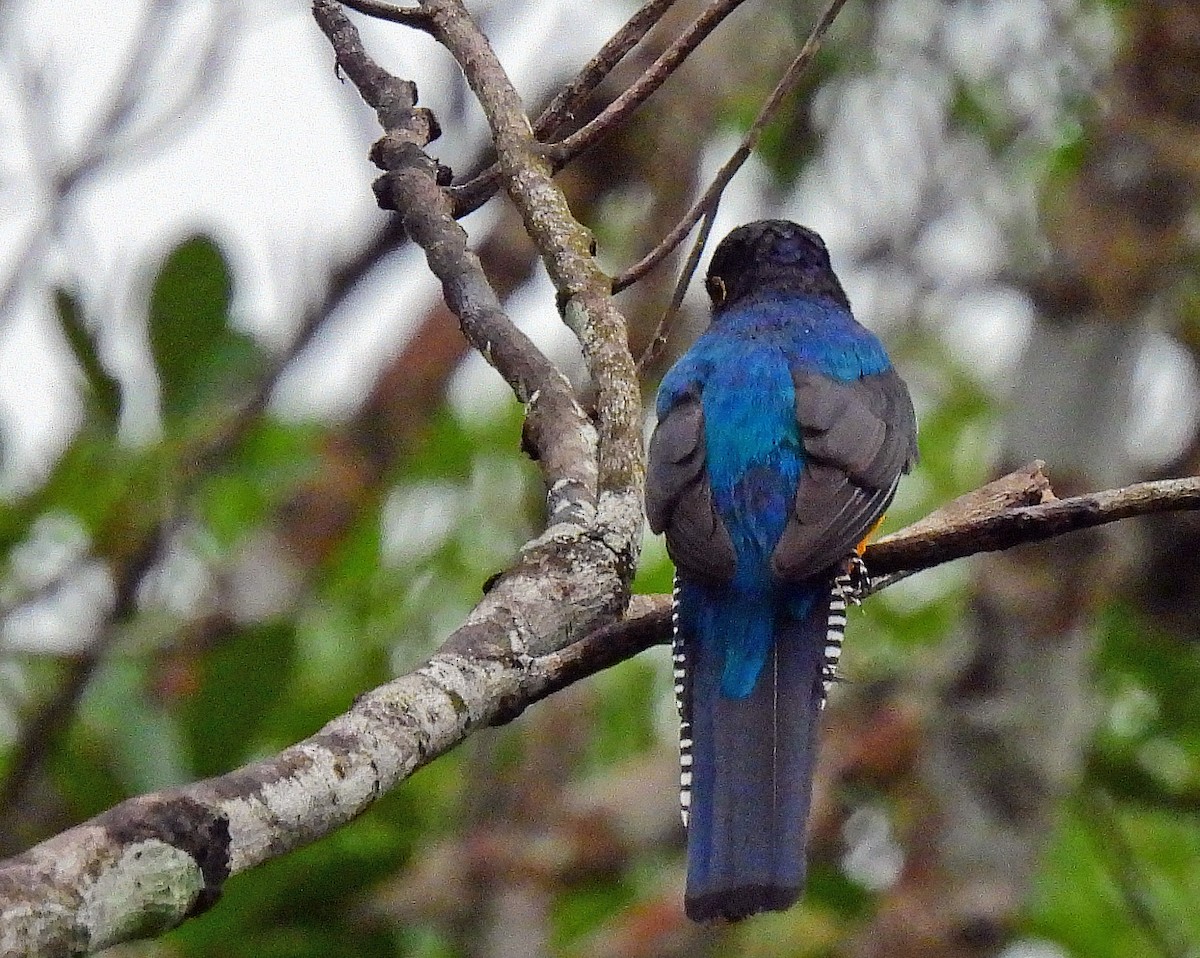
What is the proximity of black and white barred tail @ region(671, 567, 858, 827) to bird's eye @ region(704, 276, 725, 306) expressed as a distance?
1.28m

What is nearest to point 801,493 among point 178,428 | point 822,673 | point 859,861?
point 822,673

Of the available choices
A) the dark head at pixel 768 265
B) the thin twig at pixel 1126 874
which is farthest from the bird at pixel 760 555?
the thin twig at pixel 1126 874

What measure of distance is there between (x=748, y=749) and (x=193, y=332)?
7.41 feet

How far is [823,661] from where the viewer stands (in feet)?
11.1

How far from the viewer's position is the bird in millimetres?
2998

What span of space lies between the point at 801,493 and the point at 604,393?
0.71 m

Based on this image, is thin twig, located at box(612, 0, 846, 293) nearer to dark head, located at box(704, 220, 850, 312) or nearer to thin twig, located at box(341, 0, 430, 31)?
thin twig, located at box(341, 0, 430, 31)

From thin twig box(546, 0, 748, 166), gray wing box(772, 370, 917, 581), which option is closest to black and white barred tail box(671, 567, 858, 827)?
gray wing box(772, 370, 917, 581)

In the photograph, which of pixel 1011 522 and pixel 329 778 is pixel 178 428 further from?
pixel 329 778

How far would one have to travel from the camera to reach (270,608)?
258 inches

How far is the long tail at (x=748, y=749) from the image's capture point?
291 cm

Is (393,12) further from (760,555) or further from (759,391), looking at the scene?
(760,555)

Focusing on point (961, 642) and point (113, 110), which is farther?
point (961, 642)

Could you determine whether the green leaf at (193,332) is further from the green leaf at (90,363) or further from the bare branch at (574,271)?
the bare branch at (574,271)
